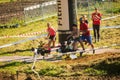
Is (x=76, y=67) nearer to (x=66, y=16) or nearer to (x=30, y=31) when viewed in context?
(x=66, y=16)

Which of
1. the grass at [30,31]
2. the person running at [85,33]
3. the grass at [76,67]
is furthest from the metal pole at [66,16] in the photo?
the grass at [76,67]

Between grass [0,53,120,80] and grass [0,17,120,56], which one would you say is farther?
grass [0,17,120,56]

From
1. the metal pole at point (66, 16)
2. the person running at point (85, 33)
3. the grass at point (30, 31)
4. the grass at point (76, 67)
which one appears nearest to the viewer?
the grass at point (76, 67)

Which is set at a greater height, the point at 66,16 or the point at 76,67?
the point at 66,16

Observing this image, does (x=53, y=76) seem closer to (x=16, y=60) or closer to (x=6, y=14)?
(x=16, y=60)

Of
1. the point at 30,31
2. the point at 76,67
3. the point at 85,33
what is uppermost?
the point at 85,33

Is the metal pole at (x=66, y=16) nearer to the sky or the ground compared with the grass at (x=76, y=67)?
nearer to the sky

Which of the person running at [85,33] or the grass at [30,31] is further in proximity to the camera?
the grass at [30,31]

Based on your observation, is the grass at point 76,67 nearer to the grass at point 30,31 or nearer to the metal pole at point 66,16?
the metal pole at point 66,16

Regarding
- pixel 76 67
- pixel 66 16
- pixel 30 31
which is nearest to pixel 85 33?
pixel 66 16

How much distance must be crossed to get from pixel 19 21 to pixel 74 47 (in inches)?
561

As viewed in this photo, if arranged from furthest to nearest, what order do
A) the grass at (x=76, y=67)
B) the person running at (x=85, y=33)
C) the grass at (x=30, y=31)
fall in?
the grass at (x=30, y=31) < the person running at (x=85, y=33) < the grass at (x=76, y=67)

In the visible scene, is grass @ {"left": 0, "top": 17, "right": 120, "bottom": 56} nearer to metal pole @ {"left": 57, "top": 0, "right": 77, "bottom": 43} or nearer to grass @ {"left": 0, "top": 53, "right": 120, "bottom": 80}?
metal pole @ {"left": 57, "top": 0, "right": 77, "bottom": 43}

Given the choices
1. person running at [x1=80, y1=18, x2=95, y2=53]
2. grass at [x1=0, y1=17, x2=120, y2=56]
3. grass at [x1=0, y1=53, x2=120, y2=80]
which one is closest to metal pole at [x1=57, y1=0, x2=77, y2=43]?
person running at [x1=80, y1=18, x2=95, y2=53]
